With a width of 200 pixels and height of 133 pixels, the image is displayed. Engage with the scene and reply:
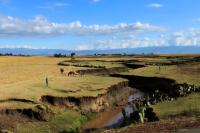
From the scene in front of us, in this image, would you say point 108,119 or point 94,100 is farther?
point 94,100

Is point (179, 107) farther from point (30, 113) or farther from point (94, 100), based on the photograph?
point (94, 100)

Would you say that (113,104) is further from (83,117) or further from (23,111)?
(23,111)

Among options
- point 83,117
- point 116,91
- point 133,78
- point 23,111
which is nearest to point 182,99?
point 83,117

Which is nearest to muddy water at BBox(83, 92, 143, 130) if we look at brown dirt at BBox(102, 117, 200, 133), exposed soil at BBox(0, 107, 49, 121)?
exposed soil at BBox(0, 107, 49, 121)

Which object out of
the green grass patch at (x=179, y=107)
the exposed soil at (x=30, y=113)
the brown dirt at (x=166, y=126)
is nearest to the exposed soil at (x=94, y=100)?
the exposed soil at (x=30, y=113)

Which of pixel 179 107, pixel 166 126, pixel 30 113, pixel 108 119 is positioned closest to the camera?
pixel 166 126

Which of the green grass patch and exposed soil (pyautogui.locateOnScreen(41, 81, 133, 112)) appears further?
exposed soil (pyautogui.locateOnScreen(41, 81, 133, 112))

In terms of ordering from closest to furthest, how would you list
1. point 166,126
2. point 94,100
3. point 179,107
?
point 166,126, point 179,107, point 94,100

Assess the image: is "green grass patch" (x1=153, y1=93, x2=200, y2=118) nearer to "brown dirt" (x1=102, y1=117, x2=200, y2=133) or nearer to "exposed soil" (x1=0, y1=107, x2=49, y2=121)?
"brown dirt" (x1=102, y1=117, x2=200, y2=133)

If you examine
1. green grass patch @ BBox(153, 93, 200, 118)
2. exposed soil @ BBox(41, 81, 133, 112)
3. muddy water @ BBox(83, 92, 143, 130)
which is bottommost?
muddy water @ BBox(83, 92, 143, 130)

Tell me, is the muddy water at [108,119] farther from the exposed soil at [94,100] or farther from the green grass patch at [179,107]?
the green grass patch at [179,107]

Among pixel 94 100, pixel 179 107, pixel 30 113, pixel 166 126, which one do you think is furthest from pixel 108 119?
pixel 166 126

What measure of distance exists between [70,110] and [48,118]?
5.15 metres

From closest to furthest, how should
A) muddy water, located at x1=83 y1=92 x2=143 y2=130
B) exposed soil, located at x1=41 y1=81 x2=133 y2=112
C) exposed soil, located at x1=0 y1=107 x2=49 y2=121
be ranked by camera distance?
exposed soil, located at x1=0 y1=107 x2=49 y2=121 < muddy water, located at x1=83 y1=92 x2=143 y2=130 < exposed soil, located at x1=41 y1=81 x2=133 y2=112
